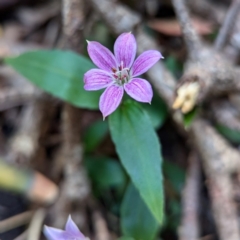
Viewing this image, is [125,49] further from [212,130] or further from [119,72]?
[212,130]

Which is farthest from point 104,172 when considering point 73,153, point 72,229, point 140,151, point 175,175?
point 72,229

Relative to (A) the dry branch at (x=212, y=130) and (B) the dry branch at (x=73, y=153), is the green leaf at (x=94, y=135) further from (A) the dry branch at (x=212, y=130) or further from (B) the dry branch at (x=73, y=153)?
(A) the dry branch at (x=212, y=130)

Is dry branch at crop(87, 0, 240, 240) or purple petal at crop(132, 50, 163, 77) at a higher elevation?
purple petal at crop(132, 50, 163, 77)

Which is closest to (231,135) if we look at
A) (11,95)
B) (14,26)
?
(11,95)

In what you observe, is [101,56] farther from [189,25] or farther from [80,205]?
[80,205]

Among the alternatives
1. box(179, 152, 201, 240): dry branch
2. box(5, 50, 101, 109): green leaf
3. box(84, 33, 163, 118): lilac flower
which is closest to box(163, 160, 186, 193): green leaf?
box(179, 152, 201, 240): dry branch

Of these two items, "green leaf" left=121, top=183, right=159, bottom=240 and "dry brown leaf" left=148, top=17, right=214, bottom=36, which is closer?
"green leaf" left=121, top=183, right=159, bottom=240

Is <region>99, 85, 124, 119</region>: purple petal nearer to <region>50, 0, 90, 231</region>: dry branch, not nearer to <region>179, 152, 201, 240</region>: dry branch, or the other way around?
<region>50, 0, 90, 231</region>: dry branch
